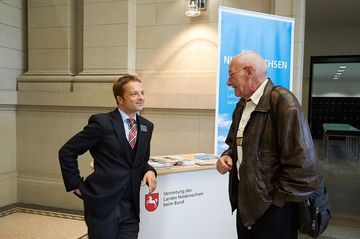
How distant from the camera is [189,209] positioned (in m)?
2.74

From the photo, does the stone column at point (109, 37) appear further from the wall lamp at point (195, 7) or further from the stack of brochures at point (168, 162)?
the stack of brochures at point (168, 162)

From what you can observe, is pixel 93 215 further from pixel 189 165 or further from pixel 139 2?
pixel 139 2

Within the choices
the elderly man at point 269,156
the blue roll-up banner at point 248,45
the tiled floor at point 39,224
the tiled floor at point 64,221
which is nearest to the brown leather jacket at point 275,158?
the elderly man at point 269,156

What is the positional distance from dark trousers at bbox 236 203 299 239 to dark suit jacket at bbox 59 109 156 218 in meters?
0.79

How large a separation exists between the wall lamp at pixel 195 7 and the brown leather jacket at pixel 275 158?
8.44ft

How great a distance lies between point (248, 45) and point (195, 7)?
2.76 ft

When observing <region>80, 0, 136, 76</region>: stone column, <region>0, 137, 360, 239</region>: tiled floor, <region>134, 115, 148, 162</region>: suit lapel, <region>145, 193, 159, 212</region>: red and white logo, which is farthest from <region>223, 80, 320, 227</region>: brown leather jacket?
<region>80, 0, 136, 76</region>: stone column

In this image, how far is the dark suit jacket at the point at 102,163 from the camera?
1.97 metres

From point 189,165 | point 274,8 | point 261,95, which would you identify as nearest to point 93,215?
point 189,165

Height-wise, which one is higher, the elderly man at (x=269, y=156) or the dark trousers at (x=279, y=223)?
the elderly man at (x=269, y=156)

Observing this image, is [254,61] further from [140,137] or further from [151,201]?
[151,201]

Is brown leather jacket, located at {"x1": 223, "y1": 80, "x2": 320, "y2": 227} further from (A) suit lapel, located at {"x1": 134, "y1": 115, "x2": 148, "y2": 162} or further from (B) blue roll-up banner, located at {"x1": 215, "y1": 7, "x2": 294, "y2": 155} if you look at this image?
(B) blue roll-up banner, located at {"x1": 215, "y1": 7, "x2": 294, "y2": 155}

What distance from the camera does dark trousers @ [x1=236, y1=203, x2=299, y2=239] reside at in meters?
1.61

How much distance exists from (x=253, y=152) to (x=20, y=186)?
13.5 ft
